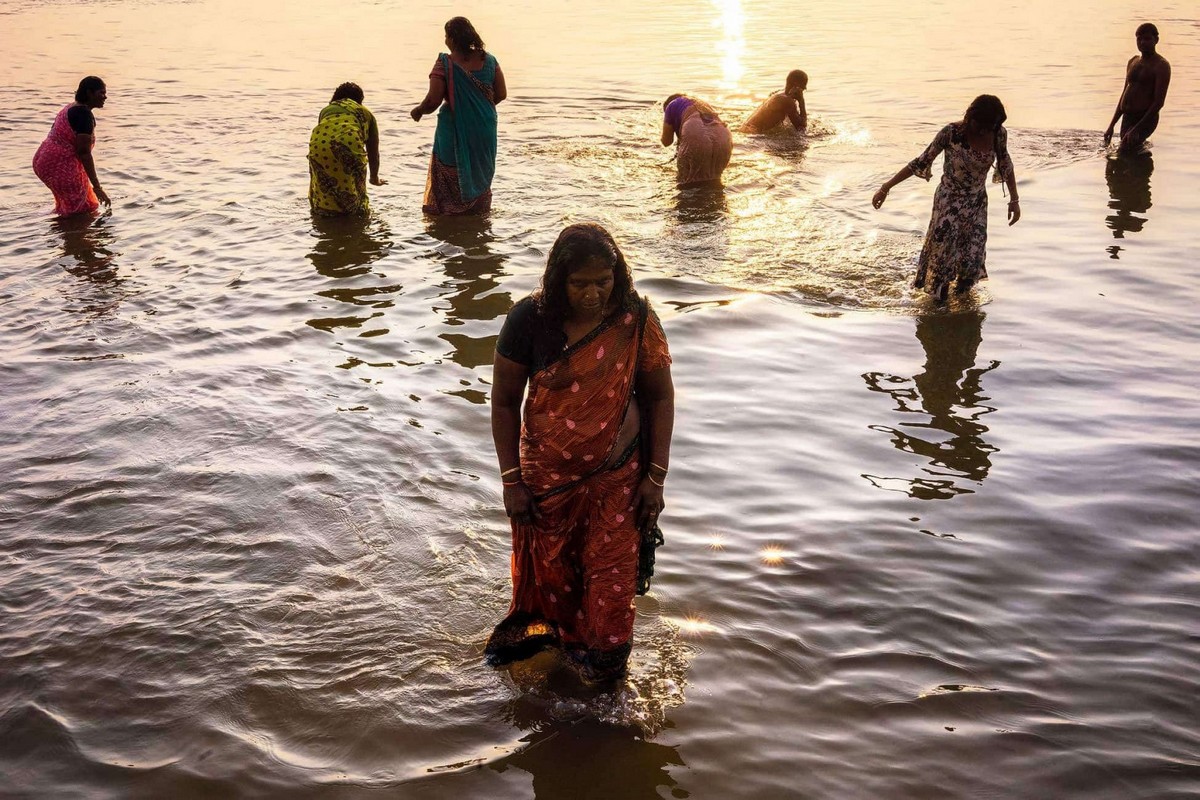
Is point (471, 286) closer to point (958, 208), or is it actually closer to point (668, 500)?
point (668, 500)

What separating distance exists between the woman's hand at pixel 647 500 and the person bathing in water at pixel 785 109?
10699 millimetres

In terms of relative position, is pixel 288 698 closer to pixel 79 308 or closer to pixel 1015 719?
pixel 1015 719

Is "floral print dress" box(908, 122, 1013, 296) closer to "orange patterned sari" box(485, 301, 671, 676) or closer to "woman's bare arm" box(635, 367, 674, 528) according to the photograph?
"woman's bare arm" box(635, 367, 674, 528)

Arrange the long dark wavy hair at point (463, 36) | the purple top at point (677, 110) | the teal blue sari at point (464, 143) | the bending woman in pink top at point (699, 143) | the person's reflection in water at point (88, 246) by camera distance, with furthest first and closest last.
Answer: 1. the purple top at point (677, 110)
2. the bending woman in pink top at point (699, 143)
3. the teal blue sari at point (464, 143)
4. the long dark wavy hair at point (463, 36)
5. the person's reflection in water at point (88, 246)

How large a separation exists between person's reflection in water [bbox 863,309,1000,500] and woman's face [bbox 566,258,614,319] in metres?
2.52

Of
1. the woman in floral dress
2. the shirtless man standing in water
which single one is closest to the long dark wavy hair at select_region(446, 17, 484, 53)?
the woman in floral dress

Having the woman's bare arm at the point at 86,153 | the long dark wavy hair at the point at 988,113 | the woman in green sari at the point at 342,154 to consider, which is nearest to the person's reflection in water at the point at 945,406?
the long dark wavy hair at the point at 988,113

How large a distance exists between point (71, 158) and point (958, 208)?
26.5ft

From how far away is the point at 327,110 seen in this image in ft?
31.1

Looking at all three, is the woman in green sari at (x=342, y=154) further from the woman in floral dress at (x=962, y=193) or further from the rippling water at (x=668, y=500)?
the woman in floral dress at (x=962, y=193)

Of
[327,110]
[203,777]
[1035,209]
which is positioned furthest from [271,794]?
[1035,209]

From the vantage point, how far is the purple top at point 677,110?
35.5 feet

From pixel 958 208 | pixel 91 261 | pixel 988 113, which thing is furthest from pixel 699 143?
pixel 91 261

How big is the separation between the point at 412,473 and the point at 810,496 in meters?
2.03
